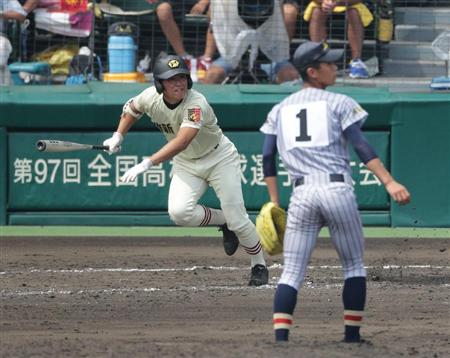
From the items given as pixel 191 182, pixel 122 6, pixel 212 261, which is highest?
pixel 122 6

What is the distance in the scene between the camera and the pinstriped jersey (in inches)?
234

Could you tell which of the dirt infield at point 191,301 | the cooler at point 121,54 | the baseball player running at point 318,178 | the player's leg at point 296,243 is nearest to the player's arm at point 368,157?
the baseball player running at point 318,178

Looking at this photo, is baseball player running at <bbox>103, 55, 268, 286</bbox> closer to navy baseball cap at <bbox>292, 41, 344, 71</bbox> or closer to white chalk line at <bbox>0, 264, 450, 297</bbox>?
white chalk line at <bbox>0, 264, 450, 297</bbox>

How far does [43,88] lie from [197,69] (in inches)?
74.8

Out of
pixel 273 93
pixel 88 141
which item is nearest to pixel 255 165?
pixel 273 93

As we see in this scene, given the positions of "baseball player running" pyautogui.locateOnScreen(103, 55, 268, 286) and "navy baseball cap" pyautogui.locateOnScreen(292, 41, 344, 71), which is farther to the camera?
"baseball player running" pyautogui.locateOnScreen(103, 55, 268, 286)

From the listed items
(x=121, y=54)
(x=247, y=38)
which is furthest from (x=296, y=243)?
(x=121, y=54)

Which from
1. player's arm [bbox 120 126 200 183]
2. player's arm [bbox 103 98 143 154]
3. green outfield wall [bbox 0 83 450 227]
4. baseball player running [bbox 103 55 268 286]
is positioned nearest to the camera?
player's arm [bbox 120 126 200 183]

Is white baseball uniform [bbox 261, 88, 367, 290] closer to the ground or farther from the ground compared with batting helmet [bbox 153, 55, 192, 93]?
closer to the ground

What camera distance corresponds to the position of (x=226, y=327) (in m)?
6.99

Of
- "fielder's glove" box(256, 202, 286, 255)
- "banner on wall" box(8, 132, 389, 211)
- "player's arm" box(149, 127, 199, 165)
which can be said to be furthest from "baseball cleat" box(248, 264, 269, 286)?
"banner on wall" box(8, 132, 389, 211)

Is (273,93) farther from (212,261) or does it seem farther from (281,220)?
(281,220)

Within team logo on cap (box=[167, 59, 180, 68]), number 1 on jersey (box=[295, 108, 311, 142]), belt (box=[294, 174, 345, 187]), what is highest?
team logo on cap (box=[167, 59, 180, 68])

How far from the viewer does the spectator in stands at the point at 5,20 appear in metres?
12.9
